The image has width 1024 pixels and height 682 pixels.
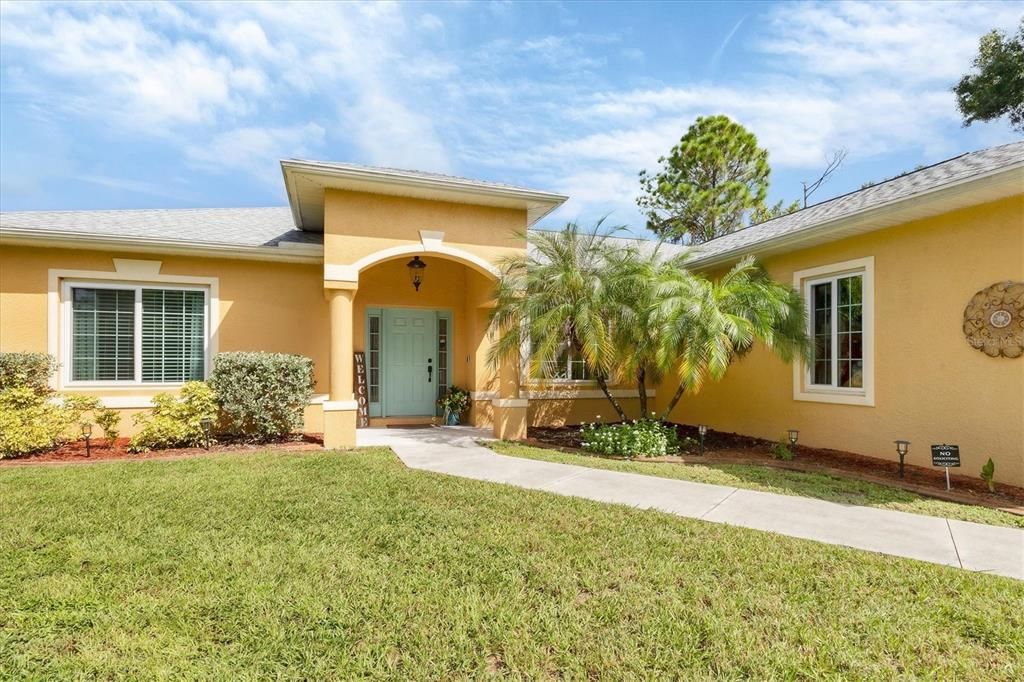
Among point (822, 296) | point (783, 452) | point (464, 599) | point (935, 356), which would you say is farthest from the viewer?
point (822, 296)

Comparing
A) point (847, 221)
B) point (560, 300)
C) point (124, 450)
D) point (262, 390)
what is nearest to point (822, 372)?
point (847, 221)

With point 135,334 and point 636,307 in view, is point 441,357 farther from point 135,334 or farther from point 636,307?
point 135,334

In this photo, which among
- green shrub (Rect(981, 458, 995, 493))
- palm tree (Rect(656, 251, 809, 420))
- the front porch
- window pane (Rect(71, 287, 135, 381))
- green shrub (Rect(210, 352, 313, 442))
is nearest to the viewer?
green shrub (Rect(981, 458, 995, 493))

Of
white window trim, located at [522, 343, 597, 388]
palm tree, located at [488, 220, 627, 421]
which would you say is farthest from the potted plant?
palm tree, located at [488, 220, 627, 421]

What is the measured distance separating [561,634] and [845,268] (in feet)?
26.6

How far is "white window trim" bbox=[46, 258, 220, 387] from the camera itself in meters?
9.26

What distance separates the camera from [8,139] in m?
12.3

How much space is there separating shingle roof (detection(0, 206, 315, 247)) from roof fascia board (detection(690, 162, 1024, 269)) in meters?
8.38

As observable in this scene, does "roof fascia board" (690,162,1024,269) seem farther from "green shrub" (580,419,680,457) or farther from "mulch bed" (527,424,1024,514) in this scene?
"green shrub" (580,419,680,457)

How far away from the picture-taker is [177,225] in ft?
35.9

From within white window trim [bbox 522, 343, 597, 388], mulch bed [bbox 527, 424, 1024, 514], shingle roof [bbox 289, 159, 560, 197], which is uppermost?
shingle roof [bbox 289, 159, 560, 197]

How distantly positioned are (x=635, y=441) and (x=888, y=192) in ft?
19.4

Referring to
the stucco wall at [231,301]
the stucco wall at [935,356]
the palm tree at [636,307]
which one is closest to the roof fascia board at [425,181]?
the palm tree at [636,307]

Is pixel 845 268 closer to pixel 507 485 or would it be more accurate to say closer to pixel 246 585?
pixel 507 485
